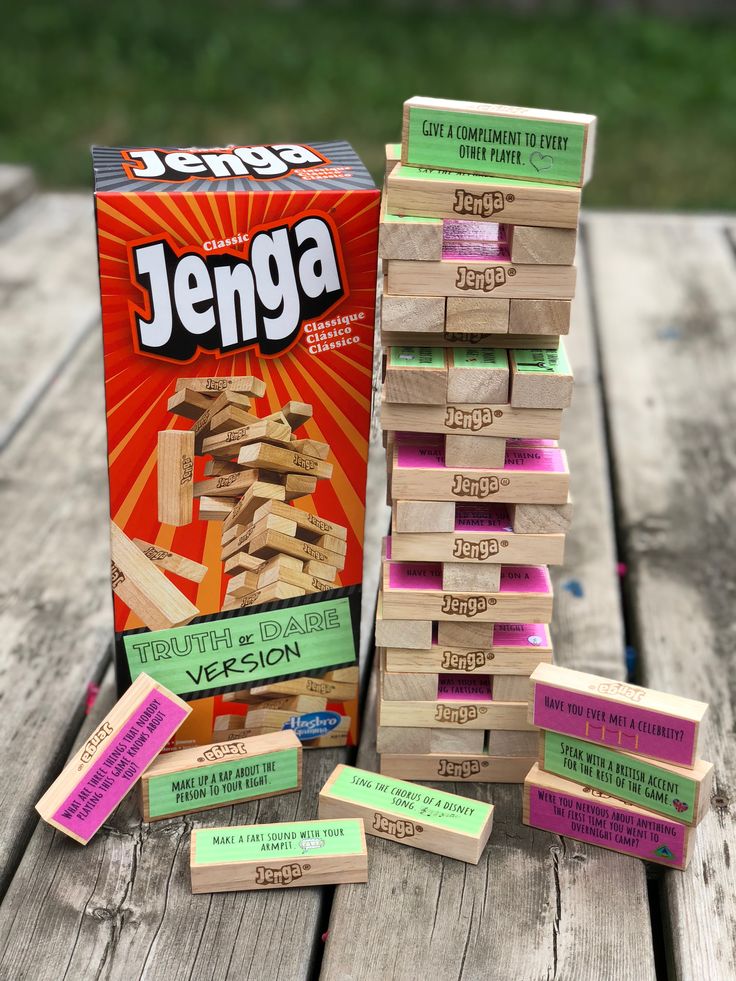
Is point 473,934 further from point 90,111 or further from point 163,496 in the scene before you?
point 90,111

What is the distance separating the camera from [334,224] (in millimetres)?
2021

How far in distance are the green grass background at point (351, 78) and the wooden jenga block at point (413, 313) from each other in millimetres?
3951

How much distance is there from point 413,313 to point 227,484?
47 cm

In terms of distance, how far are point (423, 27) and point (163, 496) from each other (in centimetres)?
653

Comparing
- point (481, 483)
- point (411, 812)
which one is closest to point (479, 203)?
point (481, 483)

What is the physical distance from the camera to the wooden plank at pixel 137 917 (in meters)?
1.84

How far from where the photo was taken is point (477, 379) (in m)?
1.99

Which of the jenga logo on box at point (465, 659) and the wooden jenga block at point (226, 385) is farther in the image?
the jenga logo on box at point (465, 659)

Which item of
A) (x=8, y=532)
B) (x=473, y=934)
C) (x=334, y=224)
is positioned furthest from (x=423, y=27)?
(x=473, y=934)

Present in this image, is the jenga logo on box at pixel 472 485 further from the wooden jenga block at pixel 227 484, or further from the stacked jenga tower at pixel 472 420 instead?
the wooden jenga block at pixel 227 484

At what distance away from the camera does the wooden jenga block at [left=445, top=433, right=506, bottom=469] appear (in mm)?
2033

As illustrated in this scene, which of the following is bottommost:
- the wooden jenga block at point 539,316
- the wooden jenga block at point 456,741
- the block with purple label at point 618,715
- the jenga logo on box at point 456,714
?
the wooden jenga block at point 456,741

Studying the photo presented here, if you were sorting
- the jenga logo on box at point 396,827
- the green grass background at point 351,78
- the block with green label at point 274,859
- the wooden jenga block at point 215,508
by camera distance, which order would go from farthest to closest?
the green grass background at point 351,78, the wooden jenga block at point 215,508, the jenga logo on box at point 396,827, the block with green label at point 274,859

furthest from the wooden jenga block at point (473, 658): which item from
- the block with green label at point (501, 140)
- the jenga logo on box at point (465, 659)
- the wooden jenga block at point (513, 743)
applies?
the block with green label at point (501, 140)
